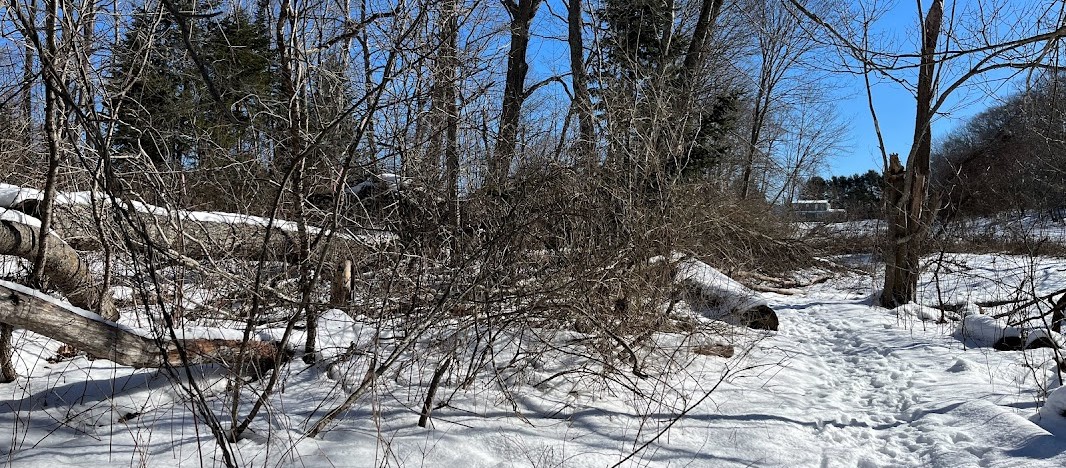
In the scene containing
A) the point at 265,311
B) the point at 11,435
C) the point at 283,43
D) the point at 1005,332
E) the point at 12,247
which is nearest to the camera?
the point at 11,435

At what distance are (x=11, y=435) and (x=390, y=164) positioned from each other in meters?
2.81

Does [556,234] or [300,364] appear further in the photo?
[556,234]

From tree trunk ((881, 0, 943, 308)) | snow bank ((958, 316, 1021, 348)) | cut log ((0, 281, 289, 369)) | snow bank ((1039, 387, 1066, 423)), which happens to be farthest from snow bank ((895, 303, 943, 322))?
cut log ((0, 281, 289, 369))

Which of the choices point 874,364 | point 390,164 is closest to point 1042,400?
point 874,364

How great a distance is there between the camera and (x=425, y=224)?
4879 mm

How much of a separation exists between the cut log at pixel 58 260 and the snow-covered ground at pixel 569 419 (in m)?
0.41

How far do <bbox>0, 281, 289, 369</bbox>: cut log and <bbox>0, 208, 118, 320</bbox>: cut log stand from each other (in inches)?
40.2

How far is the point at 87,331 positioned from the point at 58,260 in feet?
5.09

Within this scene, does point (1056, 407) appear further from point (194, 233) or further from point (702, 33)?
point (702, 33)

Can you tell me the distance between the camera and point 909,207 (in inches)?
397

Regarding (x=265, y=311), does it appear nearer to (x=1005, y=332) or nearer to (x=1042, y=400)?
(x=1042, y=400)

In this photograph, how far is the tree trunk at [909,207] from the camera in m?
9.80

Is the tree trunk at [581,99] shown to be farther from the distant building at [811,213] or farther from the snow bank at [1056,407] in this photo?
the distant building at [811,213]

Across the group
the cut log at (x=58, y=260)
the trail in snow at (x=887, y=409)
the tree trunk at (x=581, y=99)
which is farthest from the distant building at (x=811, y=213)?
the cut log at (x=58, y=260)
